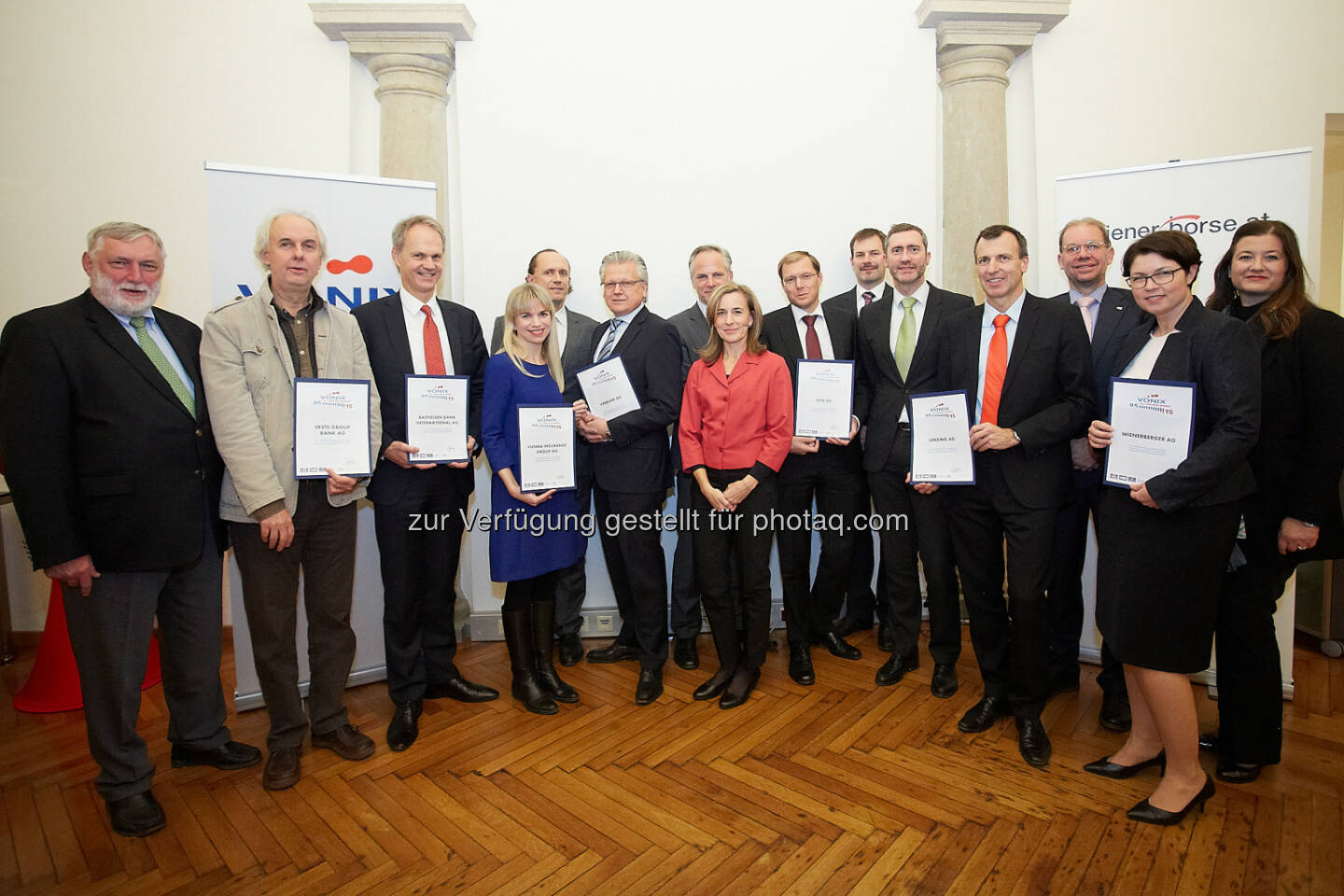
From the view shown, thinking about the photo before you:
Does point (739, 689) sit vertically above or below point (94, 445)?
below

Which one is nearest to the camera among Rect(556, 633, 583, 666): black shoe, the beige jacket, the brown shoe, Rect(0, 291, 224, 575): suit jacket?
Rect(0, 291, 224, 575): suit jacket

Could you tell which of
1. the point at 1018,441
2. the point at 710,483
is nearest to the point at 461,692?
the point at 710,483

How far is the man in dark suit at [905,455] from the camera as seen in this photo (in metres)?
3.01

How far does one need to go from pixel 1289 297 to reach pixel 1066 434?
774 mm

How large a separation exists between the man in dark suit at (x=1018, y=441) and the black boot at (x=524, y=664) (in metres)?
1.67

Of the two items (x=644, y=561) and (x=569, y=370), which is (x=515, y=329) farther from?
(x=644, y=561)

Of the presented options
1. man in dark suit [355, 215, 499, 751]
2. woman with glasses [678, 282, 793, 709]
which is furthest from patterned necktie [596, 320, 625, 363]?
man in dark suit [355, 215, 499, 751]

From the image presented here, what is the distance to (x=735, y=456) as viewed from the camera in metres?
2.90

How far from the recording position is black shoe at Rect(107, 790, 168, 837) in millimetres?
2215

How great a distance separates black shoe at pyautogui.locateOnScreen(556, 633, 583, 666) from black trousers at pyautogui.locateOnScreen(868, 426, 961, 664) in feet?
4.97

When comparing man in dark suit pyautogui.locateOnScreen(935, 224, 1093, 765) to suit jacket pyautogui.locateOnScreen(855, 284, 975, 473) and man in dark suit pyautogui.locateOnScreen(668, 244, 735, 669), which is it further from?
man in dark suit pyautogui.locateOnScreen(668, 244, 735, 669)

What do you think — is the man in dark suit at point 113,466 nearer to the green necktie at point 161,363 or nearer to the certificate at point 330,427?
the green necktie at point 161,363

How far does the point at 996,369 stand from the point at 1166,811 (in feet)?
4.84

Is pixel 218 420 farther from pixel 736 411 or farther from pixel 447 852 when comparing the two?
pixel 736 411
